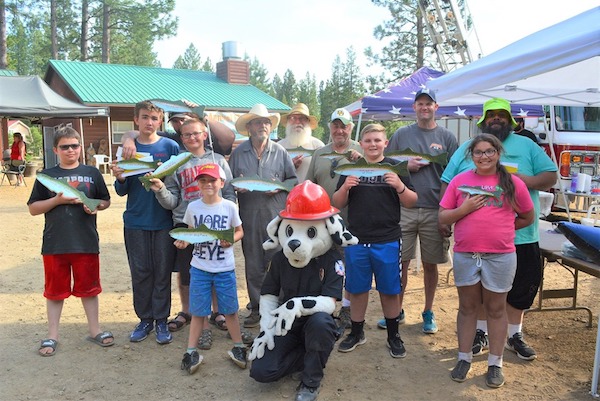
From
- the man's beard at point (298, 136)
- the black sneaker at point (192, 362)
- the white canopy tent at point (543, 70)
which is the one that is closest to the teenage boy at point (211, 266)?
the black sneaker at point (192, 362)

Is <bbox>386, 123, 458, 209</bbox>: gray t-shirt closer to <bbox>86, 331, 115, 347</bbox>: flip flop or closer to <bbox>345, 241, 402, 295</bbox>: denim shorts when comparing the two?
<bbox>345, 241, 402, 295</bbox>: denim shorts

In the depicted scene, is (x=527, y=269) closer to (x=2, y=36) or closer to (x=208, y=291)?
(x=208, y=291)

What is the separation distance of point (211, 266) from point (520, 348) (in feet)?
8.68

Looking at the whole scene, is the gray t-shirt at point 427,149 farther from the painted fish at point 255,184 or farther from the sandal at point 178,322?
the sandal at point 178,322

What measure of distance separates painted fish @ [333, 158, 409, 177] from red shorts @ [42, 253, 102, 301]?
90.5 inches

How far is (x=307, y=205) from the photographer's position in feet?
11.2

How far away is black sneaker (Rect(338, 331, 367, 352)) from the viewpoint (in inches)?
162

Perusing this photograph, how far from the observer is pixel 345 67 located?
5922 cm

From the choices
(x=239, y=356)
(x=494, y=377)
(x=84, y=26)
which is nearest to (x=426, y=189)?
(x=494, y=377)

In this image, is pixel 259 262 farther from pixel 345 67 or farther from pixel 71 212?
pixel 345 67

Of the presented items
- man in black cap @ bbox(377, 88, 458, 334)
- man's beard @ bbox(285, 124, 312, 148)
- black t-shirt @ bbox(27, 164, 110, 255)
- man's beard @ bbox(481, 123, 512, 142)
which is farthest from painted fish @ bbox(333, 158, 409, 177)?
black t-shirt @ bbox(27, 164, 110, 255)

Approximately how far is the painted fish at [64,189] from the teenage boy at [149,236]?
32 centimetres

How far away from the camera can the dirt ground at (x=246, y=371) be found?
3451 millimetres

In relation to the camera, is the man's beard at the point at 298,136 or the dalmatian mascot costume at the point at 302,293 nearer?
the dalmatian mascot costume at the point at 302,293
